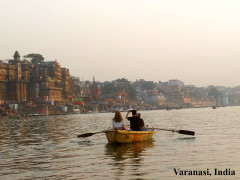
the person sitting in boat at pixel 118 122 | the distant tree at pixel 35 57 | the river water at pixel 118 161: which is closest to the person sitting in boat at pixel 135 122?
the person sitting in boat at pixel 118 122

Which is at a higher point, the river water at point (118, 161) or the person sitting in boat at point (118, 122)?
the person sitting in boat at point (118, 122)

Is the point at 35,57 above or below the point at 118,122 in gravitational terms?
above

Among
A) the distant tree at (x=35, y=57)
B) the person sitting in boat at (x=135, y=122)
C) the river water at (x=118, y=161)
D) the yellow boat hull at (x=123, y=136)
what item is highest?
the distant tree at (x=35, y=57)

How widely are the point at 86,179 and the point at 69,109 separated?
152917 millimetres

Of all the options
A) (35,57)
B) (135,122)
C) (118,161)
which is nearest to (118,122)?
(135,122)

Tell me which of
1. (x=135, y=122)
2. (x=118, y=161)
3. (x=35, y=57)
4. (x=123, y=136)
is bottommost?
(x=118, y=161)

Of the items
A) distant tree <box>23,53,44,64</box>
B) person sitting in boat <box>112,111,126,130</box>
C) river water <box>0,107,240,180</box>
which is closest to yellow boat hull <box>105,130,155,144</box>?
river water <box>0,107,240,180</box>

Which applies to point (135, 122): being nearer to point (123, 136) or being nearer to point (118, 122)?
point (118, 122)

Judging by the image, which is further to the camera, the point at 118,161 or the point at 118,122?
the point at 118,122

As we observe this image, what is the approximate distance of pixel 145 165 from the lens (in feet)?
61.0

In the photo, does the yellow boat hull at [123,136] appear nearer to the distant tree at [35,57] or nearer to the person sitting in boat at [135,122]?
the person sitting in boat at [135,122]

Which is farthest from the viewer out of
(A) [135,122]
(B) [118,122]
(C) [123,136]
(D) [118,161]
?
(A) [135,122]

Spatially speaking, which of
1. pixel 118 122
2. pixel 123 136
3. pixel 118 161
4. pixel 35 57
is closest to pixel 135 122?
pixel 118 122

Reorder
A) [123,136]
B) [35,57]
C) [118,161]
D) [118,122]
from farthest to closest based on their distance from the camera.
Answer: [35,57]
[118,122]
[123,136]
[118,161]
